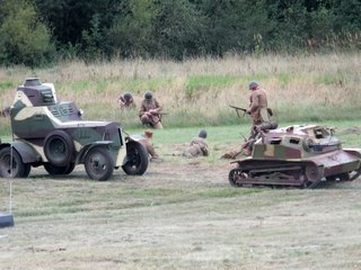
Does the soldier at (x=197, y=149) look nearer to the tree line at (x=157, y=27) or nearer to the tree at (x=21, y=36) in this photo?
the tree line at (x=157, y=27)

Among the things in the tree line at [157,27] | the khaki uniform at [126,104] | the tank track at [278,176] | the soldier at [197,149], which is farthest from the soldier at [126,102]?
the tree line at [157,27]

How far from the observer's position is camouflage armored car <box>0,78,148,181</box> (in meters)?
21.8

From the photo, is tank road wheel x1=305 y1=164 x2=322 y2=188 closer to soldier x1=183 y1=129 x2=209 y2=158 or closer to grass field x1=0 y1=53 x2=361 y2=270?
grass field x1=0 y1=53 x2=361 y2=270

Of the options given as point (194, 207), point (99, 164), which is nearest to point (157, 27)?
point (99, 164)

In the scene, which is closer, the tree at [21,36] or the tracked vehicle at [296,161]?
the tracked vehicle at [296,161]

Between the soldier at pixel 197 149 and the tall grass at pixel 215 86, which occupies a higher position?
the tall grass at pixel 215 86

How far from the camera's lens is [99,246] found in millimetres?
12734

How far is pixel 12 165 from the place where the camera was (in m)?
22.6

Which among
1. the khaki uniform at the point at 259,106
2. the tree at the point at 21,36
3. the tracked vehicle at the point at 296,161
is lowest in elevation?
the tracked vehicle at the point at 296,161

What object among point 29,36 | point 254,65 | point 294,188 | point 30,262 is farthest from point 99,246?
point 29,36

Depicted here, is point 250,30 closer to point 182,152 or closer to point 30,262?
point 182,152

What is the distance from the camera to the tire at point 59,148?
21938 mm

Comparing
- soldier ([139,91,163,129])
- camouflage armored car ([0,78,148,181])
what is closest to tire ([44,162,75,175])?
camouflage armored car ([0,78,148,181])

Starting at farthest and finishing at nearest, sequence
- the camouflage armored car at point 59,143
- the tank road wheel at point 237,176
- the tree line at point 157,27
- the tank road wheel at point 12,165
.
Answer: the tree line at point 157,27 → the tank road wheel at point 12,165 → the camouflage armored car at point 59,143 → the tank road wheel at point 237,176
